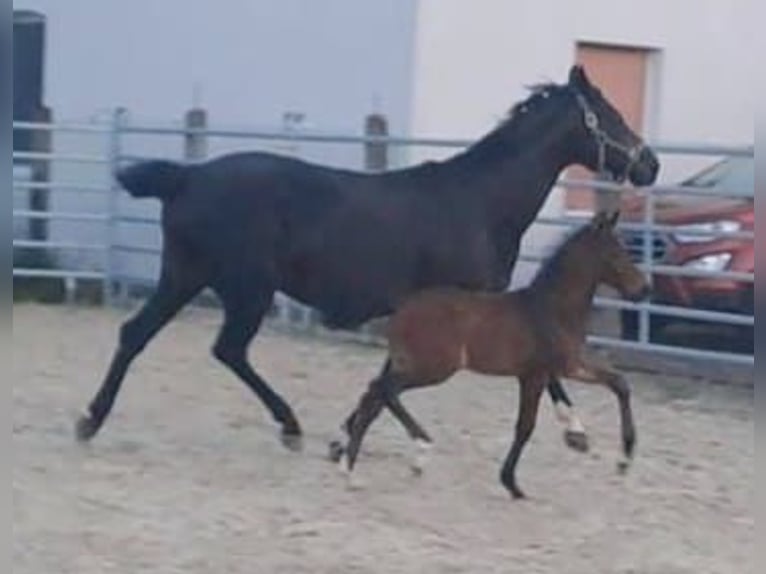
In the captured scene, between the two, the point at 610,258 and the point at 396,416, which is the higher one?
the point at 610,258

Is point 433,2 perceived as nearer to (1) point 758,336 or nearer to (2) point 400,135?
(2) point 400,135

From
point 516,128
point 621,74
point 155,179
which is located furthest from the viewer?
point 621,74

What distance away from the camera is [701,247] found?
42.4 feet

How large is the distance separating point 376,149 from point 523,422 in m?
6.66

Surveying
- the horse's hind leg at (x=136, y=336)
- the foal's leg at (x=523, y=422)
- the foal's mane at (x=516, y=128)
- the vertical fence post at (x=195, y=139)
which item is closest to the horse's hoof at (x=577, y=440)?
the foal's leg at (x=523, y=422)

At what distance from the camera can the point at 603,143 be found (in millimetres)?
9898

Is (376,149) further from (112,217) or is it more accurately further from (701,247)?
(701,247)

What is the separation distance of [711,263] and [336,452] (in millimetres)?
4356

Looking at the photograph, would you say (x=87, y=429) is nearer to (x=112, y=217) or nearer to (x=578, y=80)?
(x=578, y=80)

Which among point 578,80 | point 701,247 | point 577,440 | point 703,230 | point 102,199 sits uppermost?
point 578,80

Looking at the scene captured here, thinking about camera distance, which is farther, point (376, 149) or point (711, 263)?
point (376, 149)

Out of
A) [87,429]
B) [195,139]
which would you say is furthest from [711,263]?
[195,139]

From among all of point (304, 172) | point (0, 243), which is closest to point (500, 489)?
point (304, 172)

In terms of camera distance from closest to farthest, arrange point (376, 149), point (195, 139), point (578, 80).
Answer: point (578, 80) < point (376, 149) < point (195, 139)
